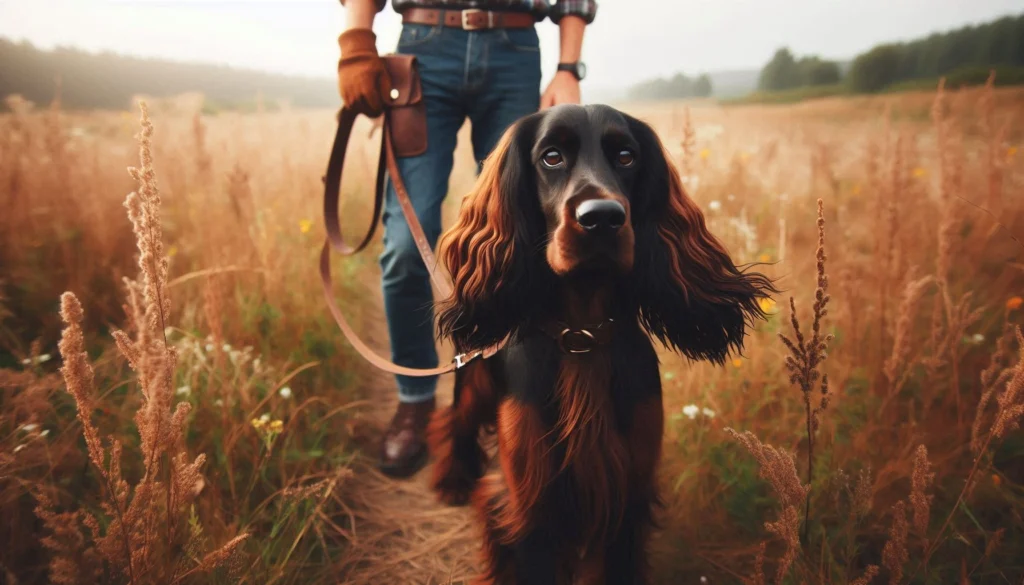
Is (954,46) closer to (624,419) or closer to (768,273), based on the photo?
(768,273)

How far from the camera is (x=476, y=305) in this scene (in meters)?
1.51

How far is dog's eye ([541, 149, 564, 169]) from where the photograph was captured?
1.33 m

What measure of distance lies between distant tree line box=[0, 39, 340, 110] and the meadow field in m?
0.18

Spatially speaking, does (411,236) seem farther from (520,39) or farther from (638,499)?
(638,499)

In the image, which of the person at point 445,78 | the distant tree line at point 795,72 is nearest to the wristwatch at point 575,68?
the person at point 445,78

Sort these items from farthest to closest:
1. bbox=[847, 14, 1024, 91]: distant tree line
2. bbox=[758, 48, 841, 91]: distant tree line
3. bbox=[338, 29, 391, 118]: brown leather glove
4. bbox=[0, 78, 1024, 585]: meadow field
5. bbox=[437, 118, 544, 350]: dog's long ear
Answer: bbox=[758, 48, 841, 91]: distant tree line
bbox=[847, 14, 1024, 91]: distant tree line
bbox=[338, 29, 391, 118]: brown leather glove
bbox=[437, 118, 544, 350]: dog's long ear
bbox=[0, 78, 1024, 585]: meadow field

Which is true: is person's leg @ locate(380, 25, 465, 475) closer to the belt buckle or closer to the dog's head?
the belt buckle

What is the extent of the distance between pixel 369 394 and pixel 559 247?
1.81 meters

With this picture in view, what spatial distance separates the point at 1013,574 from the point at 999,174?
1981 mm

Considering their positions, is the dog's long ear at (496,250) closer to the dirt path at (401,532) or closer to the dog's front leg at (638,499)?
the dog's front leg at (638,499)

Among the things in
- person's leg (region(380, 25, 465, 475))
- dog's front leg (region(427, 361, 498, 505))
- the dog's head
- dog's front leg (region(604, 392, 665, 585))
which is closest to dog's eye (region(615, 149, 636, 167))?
the dog's head

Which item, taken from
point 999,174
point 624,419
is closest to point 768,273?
point 999,174

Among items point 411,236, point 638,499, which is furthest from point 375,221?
point 638,499

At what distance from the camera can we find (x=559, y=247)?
3.92 feet
